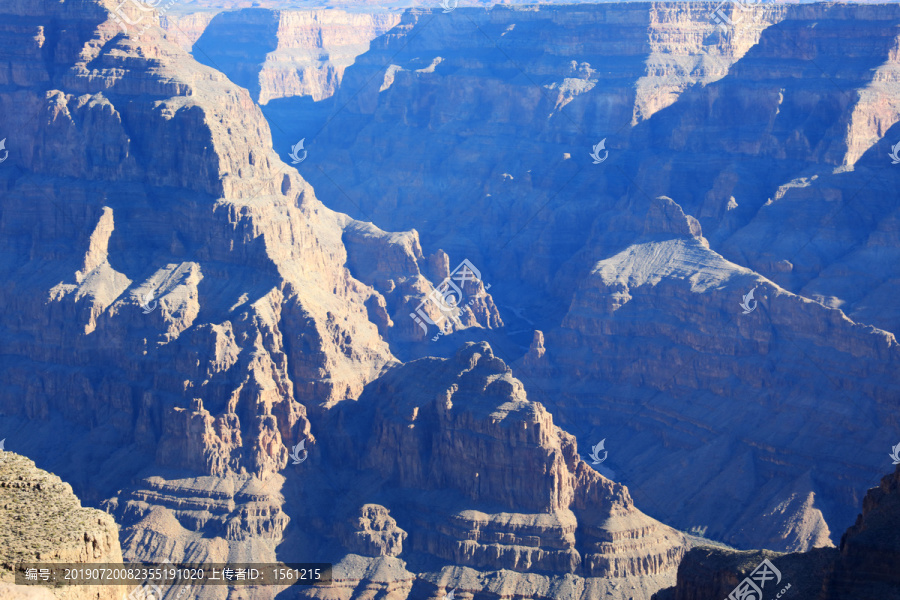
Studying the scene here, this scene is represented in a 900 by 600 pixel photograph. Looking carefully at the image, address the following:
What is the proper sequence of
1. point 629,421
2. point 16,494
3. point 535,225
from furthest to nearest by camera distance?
point 535,225, point 629,421, point 16,494

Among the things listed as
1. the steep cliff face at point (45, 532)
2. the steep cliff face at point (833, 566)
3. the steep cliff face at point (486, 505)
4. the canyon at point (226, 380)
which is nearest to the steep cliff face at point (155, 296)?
the canyon at point (226, 380)

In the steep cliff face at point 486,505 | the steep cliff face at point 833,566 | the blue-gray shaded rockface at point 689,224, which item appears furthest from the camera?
the blue-gray shaded rockface at point 689,224

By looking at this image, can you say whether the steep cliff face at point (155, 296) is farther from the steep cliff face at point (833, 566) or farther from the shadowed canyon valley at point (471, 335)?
the steep cliff face at point (833, 566)

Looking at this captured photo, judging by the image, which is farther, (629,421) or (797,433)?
(629,421)

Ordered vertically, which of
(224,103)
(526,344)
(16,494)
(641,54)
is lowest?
(16,494)

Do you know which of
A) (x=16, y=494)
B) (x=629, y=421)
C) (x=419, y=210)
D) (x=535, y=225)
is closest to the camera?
(x=16, y=494)

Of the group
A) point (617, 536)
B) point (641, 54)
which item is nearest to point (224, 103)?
point (617, 536)

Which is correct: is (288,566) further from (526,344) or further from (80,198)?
(526,344)

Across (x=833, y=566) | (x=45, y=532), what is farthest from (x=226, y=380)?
(x=833, y=566)
